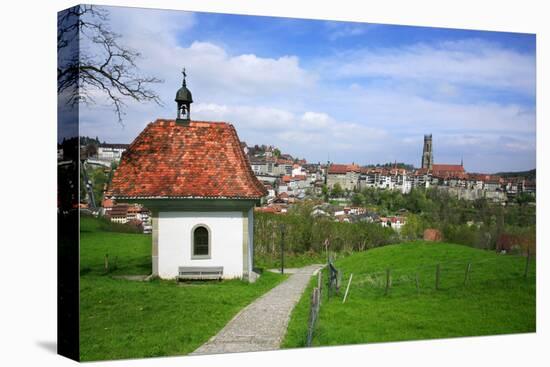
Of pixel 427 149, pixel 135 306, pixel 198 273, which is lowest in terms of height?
pixel 135 306

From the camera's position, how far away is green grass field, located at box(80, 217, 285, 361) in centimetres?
911

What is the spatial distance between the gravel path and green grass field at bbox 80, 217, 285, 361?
13cm

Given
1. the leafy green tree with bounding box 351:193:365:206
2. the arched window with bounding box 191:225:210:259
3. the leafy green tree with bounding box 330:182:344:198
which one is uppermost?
the leafy green tree with bounding box 330:182:344:198

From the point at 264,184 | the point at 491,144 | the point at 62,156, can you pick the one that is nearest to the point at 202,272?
the point at 264,184

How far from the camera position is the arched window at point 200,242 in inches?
404

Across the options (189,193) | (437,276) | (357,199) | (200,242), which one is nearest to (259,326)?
(200,242)

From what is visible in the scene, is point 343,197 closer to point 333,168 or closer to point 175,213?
point 333,168

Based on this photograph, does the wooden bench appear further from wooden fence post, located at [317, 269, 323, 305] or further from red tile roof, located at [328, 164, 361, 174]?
red tile roof, located at [328, 164, 361, 174]

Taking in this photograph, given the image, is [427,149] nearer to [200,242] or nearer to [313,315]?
[313,315]

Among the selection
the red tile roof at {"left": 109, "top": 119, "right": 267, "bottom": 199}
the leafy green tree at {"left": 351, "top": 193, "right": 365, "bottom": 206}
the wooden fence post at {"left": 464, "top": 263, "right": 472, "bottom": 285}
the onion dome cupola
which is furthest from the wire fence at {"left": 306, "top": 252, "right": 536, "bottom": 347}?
the onion dome cupola

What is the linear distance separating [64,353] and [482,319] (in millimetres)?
6559

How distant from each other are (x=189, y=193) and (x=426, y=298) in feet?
13.9

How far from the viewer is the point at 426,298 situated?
36.6ft

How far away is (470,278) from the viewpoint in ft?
37.5
